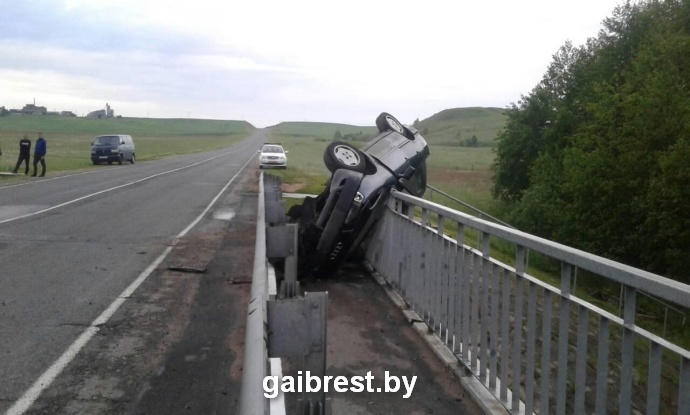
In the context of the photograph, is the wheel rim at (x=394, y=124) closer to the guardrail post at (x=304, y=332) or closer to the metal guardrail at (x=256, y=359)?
the metal guardrail at (x=256, y=359)

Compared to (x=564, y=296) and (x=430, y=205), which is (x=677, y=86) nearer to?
(x=430, y=205)

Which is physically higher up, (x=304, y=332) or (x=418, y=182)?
(x=418, y=182)

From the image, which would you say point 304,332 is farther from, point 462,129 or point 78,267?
point 462,129

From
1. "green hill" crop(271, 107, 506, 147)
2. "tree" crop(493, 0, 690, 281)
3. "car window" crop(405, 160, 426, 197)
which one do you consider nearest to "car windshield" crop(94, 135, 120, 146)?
"tree" crop(493, 0, 690, 281)

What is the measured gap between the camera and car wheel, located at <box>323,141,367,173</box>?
9.12 meters

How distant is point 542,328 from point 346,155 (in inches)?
224

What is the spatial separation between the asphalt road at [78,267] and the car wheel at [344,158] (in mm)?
2126

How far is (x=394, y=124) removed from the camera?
11.0 metres

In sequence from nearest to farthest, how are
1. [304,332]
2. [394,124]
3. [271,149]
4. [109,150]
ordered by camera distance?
[304,332]
[394,124]
[109,150]
[271,149]

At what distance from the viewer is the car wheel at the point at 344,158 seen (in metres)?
9.12


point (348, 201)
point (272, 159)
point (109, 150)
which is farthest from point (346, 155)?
point (109, 150)

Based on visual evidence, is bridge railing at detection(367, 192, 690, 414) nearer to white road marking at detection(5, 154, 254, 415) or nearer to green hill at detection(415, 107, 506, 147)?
white road marking at detection(5, 154, 254, 415)

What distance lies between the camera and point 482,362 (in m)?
5.02

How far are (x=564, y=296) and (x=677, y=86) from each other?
25549mm
